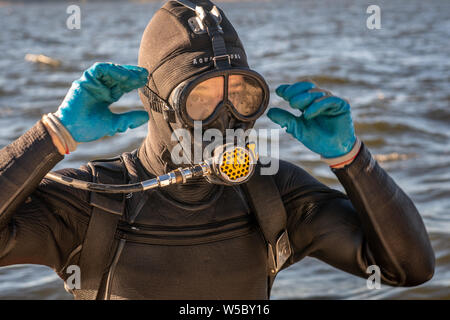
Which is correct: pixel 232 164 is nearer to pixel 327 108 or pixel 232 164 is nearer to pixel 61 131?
pixel 327 108

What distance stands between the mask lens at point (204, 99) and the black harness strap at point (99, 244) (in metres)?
0.38

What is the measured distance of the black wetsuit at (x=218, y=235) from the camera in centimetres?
225

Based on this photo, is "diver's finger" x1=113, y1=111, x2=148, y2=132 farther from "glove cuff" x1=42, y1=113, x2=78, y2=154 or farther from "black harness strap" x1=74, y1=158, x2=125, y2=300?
"black harness strap" x1=74, y1=158, x2=125, y2=300

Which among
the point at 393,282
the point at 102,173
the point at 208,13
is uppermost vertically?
the point at 208,13

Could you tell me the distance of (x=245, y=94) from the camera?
2365 mm

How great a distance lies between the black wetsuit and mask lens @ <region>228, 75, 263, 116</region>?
1.03ft

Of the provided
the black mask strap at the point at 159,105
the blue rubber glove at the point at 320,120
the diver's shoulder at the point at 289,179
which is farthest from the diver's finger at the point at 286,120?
the black mask strap at the point at 159,105

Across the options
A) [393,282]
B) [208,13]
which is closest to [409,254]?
[393,282]

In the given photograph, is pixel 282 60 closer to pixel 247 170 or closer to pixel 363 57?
pixel 363 57

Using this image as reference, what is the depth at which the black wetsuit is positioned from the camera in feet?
7.39

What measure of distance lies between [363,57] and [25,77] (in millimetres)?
7406

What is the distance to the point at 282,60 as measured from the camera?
15.1 metres

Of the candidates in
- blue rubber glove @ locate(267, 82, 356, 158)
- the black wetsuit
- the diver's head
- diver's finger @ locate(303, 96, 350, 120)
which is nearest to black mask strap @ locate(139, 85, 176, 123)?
the diver's head

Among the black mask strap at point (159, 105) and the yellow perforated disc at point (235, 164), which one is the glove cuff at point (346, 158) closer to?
the yellow perforated disc at point (235, 164)
